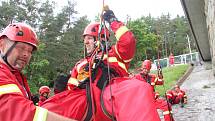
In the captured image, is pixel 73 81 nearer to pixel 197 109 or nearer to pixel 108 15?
pixel 108 15

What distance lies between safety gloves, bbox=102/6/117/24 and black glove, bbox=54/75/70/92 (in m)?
1.01

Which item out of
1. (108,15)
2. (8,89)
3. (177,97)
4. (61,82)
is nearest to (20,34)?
(8,89)

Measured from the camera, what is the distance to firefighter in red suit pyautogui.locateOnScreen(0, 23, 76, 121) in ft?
6.91

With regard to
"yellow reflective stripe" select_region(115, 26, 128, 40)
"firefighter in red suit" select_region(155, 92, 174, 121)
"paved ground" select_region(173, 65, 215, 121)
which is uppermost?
"yellow reflective stripe" select_region(115, 26, 128, 40)

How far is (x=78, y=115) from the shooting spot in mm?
3631

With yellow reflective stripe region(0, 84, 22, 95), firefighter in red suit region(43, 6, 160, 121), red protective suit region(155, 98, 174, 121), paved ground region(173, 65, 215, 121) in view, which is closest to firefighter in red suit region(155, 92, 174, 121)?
red protective suit region(155, 98, 174, 121)

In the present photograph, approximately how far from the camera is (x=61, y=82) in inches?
175

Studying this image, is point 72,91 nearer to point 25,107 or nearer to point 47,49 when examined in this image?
point 25,107

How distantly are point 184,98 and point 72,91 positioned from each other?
885cm

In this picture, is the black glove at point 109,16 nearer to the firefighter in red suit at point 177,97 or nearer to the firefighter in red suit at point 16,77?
the firefighter in red suit at point 16,77

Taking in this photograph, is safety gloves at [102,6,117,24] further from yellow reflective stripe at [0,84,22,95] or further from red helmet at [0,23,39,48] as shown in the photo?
yellow reflective stripe at [0,84,22,95]

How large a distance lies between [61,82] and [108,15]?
1.14 m

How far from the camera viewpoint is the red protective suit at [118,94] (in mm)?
3057

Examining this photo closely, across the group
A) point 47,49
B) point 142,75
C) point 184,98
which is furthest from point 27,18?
point 142,75
